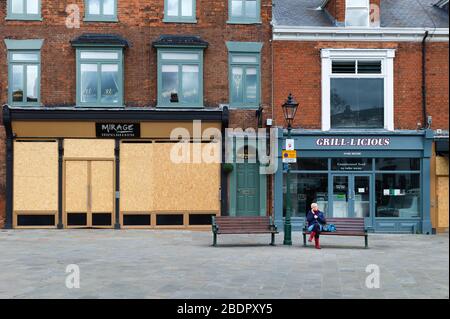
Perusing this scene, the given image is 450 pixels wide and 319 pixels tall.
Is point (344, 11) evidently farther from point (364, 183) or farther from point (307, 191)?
point (307, 191)

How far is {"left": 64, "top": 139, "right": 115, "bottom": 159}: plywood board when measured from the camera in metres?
23.0

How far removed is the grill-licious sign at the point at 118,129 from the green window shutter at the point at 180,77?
127 cm

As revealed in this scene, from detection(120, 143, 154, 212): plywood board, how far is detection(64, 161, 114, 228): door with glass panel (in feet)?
1.43

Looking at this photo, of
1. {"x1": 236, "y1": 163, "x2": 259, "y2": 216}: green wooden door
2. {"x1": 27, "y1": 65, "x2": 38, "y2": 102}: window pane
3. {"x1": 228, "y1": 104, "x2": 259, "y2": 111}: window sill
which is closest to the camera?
{"x1": 27, "y1": 65, "x2": 38, "y2": 102}: window pane

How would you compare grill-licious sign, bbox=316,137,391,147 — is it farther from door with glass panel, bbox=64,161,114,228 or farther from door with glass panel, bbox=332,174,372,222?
door with glass panel, bbox=64,161,114,228

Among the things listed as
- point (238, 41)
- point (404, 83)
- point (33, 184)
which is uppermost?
point (238, 41)

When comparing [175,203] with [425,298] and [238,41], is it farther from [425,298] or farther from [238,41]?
[425,298]

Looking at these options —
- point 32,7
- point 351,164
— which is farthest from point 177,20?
point 351,164

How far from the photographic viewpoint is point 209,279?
11.4 metres

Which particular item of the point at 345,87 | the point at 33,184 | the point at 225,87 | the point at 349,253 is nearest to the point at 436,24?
the point at 345,87

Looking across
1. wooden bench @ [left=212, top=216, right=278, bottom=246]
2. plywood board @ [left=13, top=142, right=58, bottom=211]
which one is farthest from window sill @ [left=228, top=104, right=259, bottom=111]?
plywood board @ [left=13, top=142, right=58, bottom=211]

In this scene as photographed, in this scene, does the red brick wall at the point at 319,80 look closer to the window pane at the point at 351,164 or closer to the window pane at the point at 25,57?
the window pane at the point at 351,164

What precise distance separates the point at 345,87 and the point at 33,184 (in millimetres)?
11846

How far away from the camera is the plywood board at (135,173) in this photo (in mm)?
23141
